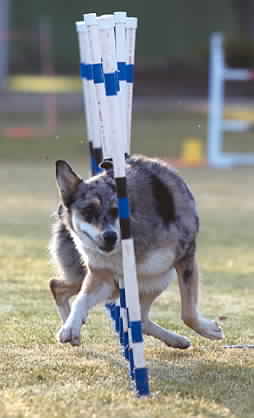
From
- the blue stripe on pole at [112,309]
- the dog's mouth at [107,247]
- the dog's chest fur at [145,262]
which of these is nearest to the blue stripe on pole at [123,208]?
the dog's mouth at [107,247]

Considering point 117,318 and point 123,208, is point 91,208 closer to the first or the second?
point 123,208

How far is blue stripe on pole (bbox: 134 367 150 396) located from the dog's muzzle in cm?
79

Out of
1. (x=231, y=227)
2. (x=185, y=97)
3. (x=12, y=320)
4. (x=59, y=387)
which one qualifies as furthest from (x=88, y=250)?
(x=185, y=97)

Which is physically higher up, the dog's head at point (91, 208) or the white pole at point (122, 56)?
the white pole at point (122, 56)

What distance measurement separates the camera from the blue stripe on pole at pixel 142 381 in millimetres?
4887

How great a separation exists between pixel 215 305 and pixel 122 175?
3.26 m

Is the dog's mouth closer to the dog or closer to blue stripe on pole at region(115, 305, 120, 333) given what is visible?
the dog

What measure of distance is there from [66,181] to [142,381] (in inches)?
50.6

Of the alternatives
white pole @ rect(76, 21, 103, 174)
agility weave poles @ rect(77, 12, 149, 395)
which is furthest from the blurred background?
agility weave poles @ rect(77, 12, 149, 395)

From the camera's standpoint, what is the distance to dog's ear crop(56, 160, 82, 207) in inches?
219

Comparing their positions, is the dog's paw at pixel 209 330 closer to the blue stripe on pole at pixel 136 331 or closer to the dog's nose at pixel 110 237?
the dog's nose at pixel 110 237

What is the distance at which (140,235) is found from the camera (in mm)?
5652

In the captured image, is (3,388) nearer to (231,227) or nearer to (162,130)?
(231,227)

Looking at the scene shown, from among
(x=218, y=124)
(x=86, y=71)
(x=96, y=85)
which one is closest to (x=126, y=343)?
(x=96, y=85)
